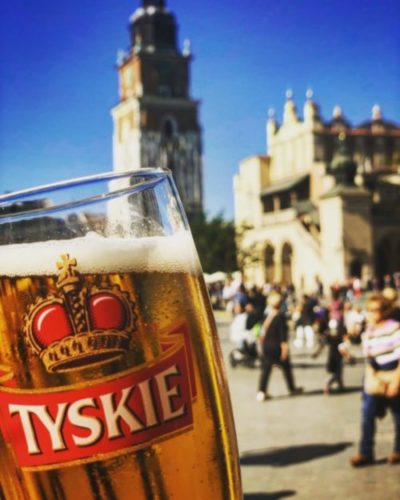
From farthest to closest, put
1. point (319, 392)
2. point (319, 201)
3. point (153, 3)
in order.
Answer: point (153, 3) → point (319, 201) → point (319, 392)

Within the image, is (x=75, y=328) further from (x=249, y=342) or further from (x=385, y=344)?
(x=249, y=342)

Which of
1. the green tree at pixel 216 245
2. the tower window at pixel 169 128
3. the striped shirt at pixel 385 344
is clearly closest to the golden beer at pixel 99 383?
the striped shirt at pixel 385 344

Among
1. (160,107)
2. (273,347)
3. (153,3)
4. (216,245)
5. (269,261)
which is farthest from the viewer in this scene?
(153,3)

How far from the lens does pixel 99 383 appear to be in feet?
2.48

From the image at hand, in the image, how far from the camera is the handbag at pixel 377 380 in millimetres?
5117

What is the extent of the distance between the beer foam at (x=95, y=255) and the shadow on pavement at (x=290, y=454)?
4809 millimetres

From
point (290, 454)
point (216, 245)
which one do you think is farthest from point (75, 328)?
point (216, 245)

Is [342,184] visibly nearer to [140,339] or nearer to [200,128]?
[200,128]

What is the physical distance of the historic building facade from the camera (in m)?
54.6

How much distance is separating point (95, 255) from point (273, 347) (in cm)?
771

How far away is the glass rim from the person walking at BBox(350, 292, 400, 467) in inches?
176

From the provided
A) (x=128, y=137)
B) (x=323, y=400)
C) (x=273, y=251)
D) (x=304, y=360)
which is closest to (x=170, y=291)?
(x=323, y=400)

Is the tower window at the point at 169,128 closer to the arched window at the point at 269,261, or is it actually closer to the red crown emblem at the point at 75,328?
the arched window at the point at 269,261

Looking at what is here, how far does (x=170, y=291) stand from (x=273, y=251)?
128 ft
